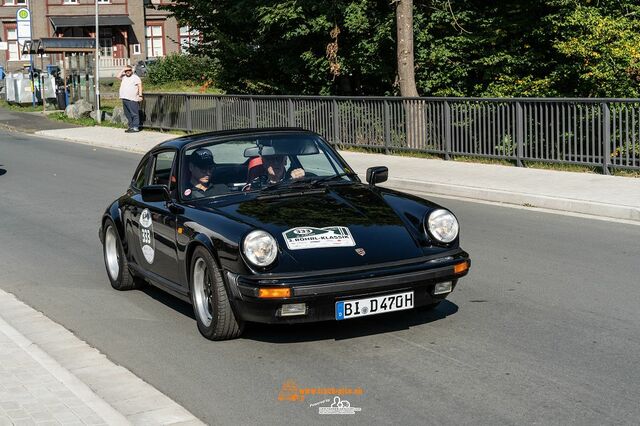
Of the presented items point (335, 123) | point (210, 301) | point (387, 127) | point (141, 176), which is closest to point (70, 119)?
point (335, 123)

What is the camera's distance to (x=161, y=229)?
810cm

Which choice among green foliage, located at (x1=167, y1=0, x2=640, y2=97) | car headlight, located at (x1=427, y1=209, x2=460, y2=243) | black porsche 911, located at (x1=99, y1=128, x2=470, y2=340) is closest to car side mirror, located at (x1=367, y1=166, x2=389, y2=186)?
black porsche 911, located at (x1=99, y1=128, x2=470, y2=340)

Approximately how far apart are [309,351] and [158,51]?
77538mm

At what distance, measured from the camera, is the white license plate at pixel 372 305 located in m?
6.70

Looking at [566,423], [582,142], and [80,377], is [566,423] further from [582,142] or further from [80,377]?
[582,142]

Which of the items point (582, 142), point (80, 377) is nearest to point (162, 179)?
point (80, 377)

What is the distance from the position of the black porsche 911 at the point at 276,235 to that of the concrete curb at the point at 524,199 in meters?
5.40

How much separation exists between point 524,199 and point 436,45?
11780 mm

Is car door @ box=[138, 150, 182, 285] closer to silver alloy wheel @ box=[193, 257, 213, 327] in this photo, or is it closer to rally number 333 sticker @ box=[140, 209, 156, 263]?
rally number 333 sticker @ box=[140, 209, 156, 263]

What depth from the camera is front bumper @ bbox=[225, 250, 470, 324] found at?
6602 millimetres

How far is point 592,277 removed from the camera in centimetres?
902

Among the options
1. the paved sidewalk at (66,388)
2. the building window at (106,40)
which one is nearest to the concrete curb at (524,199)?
the paved sidewalk at (66,388)

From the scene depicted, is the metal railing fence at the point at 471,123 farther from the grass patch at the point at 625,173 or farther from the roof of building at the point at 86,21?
the roof of building at the point at 86,21

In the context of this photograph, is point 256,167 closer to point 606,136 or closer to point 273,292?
point 273,292
